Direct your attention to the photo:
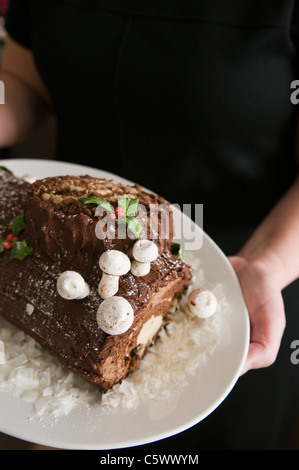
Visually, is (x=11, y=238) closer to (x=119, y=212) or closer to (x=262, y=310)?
(x=119, y=212)

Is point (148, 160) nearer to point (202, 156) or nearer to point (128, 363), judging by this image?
point (202, 156)

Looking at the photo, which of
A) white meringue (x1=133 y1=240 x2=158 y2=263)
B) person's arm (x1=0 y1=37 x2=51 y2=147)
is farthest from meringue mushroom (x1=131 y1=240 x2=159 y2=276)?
person's arm (x1=0 y1=37 x2=51 y2=147)

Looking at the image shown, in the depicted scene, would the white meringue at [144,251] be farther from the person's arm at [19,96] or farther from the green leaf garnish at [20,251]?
the person's arm at [19,96]

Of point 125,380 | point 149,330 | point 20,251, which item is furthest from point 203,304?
point 20,251

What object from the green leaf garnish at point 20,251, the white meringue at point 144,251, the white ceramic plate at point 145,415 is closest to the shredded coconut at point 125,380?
the white ceramic plate at point 145,415

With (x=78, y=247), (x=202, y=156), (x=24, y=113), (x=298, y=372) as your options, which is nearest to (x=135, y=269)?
(x=78, y=247)

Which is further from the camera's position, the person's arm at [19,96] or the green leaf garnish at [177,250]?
the person's arm at [19,96]

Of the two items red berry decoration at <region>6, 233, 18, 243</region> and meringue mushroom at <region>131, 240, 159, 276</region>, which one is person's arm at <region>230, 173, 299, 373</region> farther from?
red berry decoration at <region>6, 233, 18, 243</region>
